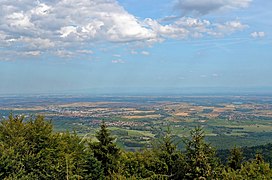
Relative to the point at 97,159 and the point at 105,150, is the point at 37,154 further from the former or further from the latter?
the point at 105,150

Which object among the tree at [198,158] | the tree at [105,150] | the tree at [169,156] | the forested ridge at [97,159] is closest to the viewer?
the tree at [198,158]

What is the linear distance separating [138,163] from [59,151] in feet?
17.8

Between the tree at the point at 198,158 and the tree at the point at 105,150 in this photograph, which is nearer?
the tree at the point at 198,158

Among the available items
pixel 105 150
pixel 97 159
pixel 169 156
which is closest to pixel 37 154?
pixel 97 159

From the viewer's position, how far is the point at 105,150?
990 inches

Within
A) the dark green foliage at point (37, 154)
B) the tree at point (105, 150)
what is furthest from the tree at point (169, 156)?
the dark green foliage at point (37, 154)

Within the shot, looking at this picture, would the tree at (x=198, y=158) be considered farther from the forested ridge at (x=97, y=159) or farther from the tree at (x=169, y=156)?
the tree at (x=169, y=156)

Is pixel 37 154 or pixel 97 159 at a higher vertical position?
pixel 37 154

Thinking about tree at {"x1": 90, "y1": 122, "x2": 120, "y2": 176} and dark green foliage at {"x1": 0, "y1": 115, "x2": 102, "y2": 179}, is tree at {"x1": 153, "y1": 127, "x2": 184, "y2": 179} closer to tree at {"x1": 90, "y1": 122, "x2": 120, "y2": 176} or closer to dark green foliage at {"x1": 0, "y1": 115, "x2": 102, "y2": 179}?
tree at {"x1": 90, "y1": 122, "x2": 120, "y2": 176}

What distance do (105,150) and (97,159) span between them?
97 cm

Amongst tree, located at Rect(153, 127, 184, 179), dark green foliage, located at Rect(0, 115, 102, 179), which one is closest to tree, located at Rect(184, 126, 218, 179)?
tree, located at Rect(153, 127, 184, 179)

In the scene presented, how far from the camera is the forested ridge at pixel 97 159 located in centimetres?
1852

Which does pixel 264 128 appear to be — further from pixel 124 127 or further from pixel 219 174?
pixel 219 174

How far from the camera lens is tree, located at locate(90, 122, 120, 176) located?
24656mm
